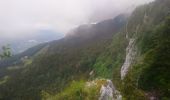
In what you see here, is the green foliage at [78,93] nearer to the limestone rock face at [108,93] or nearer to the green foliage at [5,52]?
the limestone rock face at [108,93]

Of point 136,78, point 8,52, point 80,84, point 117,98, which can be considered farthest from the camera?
point 136,78

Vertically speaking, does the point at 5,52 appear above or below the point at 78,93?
above

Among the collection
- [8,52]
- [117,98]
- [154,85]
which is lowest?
[154,85]

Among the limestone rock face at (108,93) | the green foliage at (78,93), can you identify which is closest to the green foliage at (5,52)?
the green foliage at (78,93)

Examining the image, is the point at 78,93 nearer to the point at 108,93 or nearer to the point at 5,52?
the point at 108,93

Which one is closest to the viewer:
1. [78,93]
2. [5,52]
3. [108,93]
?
[5,52]

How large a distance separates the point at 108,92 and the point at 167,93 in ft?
148

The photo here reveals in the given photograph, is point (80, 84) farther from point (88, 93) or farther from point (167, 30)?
point (167, 30)

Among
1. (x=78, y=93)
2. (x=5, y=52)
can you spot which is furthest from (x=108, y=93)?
(x=5, y=52)

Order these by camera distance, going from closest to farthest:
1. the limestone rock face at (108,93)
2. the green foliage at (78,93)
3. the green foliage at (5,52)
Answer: the green foliage at (5,52) < the green foliage at (78,93) < the limestone rock face at (108,93)

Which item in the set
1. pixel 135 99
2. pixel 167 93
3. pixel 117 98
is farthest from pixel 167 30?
pixel 117 98

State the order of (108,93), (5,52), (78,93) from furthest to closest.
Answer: (108,93) → (78,93) → (5,52)

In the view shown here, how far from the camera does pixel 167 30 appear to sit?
153m

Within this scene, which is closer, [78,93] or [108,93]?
[78,93]
